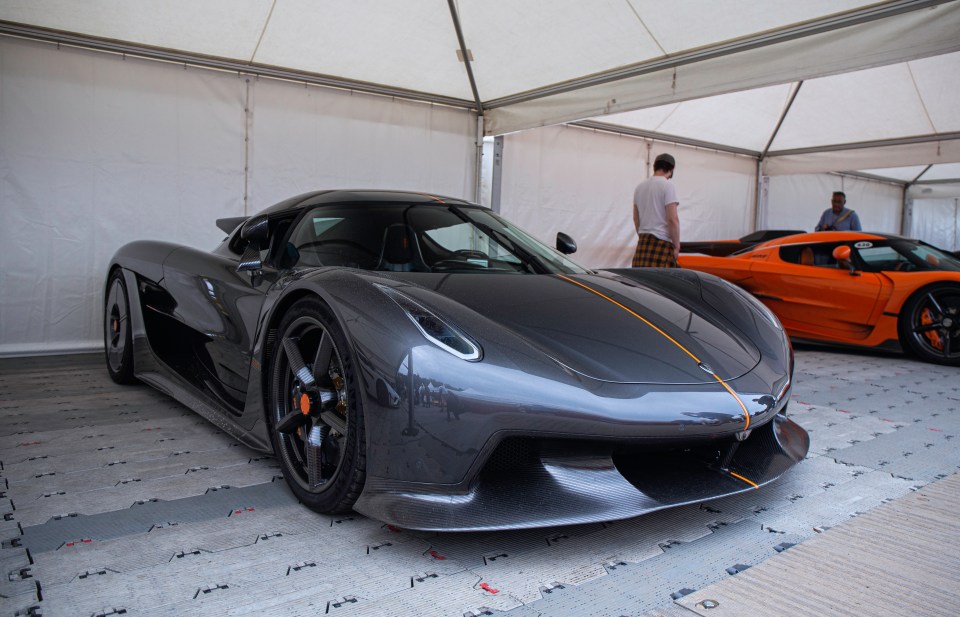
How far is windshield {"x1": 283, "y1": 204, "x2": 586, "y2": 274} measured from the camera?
2447 millimetres

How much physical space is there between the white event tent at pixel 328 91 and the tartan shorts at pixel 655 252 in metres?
1.03

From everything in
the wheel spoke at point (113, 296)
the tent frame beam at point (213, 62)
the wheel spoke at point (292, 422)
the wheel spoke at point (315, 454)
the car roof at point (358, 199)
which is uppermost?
the tent frame beam at point (213, 62)

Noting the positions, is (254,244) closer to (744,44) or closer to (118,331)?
(118,331)

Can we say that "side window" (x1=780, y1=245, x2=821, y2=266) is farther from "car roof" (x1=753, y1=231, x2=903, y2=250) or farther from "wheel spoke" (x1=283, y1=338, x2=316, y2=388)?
"wheel spoke" (x1=283, y1=338, x2=316, y2=388)

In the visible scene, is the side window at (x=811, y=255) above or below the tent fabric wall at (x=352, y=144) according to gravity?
below

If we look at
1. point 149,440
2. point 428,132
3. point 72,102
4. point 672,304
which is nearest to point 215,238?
point 72,102

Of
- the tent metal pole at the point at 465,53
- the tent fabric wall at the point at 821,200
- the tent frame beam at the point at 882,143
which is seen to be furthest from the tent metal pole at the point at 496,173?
the tent fabric wall at the point at 821,200

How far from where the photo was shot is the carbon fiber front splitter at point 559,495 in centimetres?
164

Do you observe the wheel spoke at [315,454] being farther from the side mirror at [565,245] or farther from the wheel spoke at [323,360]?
the side mirror at [565,245]

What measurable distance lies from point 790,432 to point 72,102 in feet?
15.9

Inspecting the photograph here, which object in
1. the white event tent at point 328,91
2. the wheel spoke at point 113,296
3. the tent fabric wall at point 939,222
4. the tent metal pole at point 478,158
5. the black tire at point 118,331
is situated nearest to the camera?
the black tire at point 118,331

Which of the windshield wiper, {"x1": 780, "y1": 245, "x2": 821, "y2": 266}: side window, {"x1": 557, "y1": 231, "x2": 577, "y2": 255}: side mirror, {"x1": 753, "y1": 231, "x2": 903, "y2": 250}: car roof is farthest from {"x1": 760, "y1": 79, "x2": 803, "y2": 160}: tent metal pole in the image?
the windshield wiper

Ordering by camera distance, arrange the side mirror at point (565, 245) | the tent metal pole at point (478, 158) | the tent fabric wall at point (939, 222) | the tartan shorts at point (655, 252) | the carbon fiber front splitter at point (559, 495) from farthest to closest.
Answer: the tent fabric wall at point (939, 222) → the tent metal pole at point (478, 158) → the tartan shorts at point (655, 252) → the side mirror at point (565, 245) → the carbon fiber front splitter at point (559, 495)

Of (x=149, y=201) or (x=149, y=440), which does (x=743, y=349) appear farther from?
(x=149, y=201)
